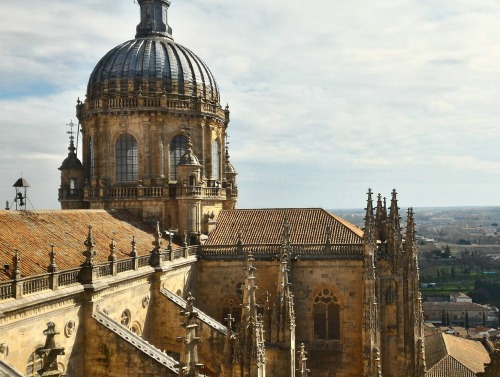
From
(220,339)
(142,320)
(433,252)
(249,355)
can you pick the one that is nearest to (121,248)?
(142,320)

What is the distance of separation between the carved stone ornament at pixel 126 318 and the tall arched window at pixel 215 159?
48.1 ft

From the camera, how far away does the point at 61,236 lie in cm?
2297

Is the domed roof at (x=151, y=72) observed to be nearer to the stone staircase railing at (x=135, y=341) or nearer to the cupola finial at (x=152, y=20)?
the cupola finial at (x=152, y=20)

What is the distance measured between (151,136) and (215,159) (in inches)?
194

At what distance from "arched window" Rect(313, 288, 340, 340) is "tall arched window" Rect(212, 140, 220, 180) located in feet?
34.2

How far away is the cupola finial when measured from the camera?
37.8 metres

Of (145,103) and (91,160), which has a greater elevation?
(145,103)

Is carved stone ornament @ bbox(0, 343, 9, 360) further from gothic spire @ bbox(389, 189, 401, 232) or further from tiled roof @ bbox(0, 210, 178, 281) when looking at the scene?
gothic spire @ bbox(389, 189, 401, 232)

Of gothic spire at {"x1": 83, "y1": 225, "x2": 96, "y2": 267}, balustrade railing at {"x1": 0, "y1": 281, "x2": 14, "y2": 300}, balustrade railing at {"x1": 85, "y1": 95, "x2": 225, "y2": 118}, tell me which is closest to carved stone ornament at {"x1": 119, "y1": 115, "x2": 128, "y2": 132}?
balustrade railing at {"x1": 85, "y1": 95, "x2": 225, "y2": 118}

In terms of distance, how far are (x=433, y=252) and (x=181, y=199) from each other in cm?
14528

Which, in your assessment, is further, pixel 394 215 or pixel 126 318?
pixel 394 215

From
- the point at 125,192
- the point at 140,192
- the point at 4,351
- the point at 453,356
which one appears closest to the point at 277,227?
the point at 140,192

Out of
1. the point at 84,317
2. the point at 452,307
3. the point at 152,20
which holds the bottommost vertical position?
the point at 452,307

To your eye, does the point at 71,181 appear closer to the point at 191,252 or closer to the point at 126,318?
the point at 191,252
